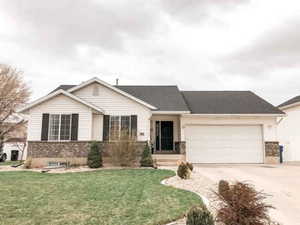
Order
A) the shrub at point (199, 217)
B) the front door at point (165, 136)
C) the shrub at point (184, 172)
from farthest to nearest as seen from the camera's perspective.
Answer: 1. the front door at point (165, 136)
2. the shrub at point (184, 172)
3. the shrub at point (199, 217)

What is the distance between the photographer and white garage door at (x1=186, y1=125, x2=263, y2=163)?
15703 mm

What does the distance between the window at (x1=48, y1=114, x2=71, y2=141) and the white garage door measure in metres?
8.33

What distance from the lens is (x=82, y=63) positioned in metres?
20.4

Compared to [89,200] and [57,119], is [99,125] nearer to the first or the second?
[57,119]

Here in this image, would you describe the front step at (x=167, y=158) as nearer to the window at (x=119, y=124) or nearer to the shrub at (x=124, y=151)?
the shrub at (x=124, y=151)

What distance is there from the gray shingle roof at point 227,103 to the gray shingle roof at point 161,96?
1061 millimetres

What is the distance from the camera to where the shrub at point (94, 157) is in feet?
41.5

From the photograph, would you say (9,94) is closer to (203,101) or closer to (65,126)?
(65,126)

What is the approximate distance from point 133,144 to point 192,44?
8.97m

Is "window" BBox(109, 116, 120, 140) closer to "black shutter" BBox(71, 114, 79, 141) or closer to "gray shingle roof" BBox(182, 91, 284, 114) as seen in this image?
"black shutter" BBox(71, 114, 79, 141)

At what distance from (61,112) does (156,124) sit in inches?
274

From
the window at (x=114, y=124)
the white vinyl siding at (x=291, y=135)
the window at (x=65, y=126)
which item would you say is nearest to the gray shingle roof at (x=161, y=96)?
the window at (x=114, y=124)

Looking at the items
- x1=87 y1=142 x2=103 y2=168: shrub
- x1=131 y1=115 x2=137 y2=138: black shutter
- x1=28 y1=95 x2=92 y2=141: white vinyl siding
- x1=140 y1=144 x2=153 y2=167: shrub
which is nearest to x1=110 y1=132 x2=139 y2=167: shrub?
x1=140 y1=144 x2=153 y2=167: shrub

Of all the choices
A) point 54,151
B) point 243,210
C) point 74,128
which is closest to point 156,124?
point 74,128
